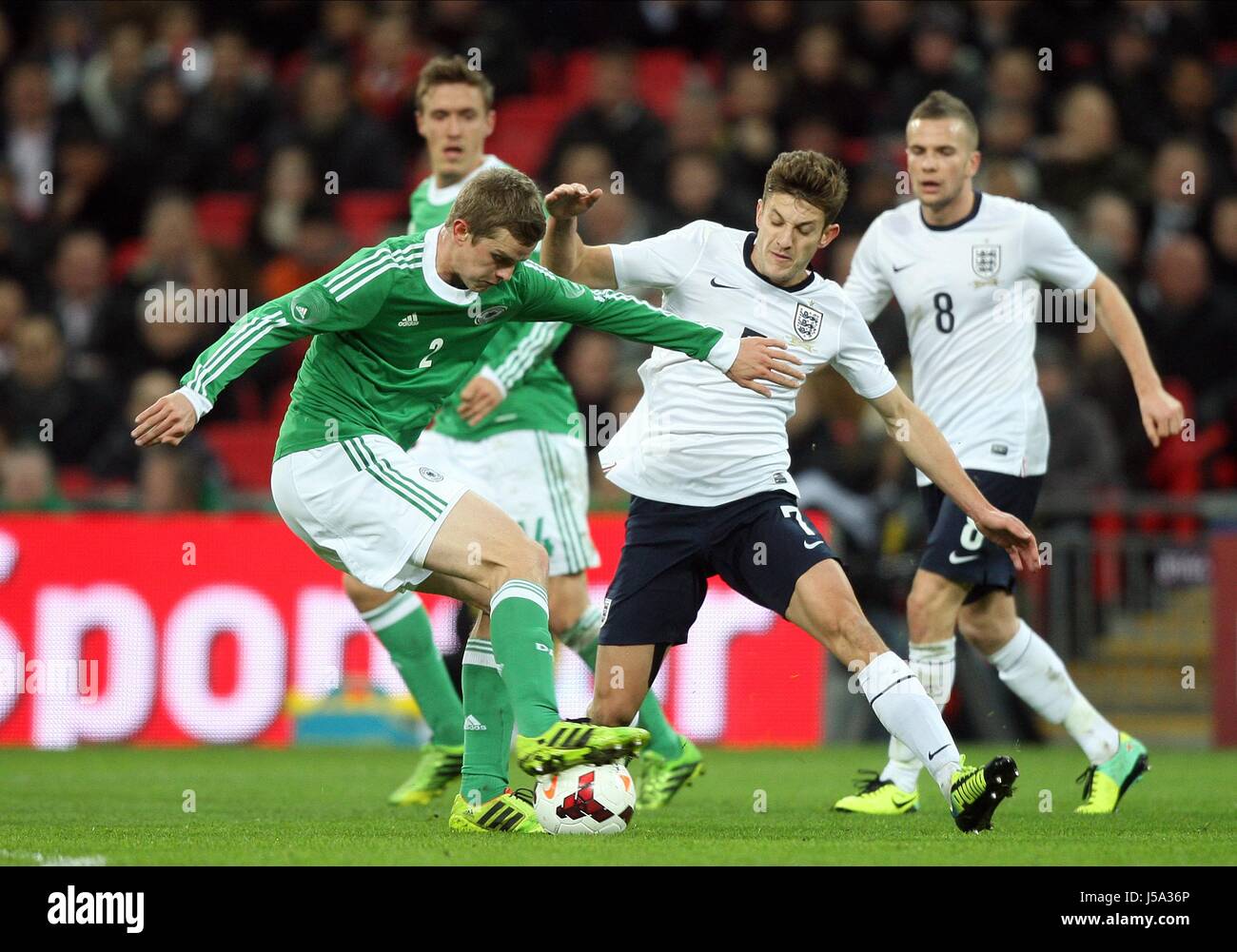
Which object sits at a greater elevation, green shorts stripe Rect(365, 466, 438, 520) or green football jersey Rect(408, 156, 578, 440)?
green football jersey Rect(408, 156, 578, 440)

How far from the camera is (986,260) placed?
7.34m

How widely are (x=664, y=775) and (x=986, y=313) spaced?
2.22 meters

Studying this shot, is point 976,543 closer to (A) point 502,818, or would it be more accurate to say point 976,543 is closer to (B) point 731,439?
(B) point 731,439

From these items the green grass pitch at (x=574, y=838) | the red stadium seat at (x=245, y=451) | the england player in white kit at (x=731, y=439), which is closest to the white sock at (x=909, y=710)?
the england player in white kit at (x=731, y=439)

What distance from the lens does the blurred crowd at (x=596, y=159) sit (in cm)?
1197

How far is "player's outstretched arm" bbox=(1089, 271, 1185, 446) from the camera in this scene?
22.6 ft

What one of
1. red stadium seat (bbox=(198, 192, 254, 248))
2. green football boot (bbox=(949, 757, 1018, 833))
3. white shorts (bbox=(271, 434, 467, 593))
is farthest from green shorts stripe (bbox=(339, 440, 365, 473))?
red stadium seat (bbox=(198, 192, 254, 248))

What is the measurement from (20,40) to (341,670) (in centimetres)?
846

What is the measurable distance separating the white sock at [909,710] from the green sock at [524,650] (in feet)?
3.51

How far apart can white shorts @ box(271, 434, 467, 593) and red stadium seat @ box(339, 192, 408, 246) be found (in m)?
8.15

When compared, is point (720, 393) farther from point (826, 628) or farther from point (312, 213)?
point (312, 213)

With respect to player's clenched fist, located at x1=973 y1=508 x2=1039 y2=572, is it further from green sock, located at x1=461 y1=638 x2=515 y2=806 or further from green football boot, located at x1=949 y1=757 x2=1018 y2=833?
green sock, located at x1=461 y1=638 x2=515 y2=806

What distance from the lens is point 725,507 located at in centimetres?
630
